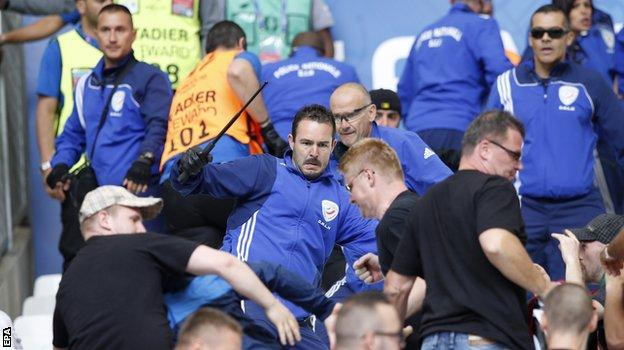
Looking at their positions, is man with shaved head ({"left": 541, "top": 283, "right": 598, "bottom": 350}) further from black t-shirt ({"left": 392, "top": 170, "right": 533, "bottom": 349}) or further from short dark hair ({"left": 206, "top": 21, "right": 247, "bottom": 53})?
short dark hair ({"left": 206, "top": 21, "right": 247, "bottom": 53})

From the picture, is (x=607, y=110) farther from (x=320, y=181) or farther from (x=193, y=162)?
(x=193, y=162)

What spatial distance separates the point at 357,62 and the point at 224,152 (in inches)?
122

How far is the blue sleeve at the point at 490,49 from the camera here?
1025 centimetres

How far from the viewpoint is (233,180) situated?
7465 mm

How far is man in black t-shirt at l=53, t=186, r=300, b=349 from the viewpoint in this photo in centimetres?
613

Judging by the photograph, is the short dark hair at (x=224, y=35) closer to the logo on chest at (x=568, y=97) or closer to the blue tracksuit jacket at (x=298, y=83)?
the blue tracksuit jacket at (x=298, y=83)

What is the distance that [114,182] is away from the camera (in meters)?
9.41

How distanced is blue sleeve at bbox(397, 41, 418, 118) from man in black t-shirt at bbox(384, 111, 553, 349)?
4558 millimetres

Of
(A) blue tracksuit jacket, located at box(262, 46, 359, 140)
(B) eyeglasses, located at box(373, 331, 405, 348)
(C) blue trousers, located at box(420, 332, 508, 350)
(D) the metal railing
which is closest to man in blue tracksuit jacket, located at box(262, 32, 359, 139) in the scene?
(A) blue tracksuit jacket, located at box(262, 46, 359, 140)

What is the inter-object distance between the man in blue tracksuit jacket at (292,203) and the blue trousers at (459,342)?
1309 mm

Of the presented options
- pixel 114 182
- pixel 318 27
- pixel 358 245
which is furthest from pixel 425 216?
pixel 318 27

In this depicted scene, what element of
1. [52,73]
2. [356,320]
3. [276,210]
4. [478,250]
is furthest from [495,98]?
[356,320]

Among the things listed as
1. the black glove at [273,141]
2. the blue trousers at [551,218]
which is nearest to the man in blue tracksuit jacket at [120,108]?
the black glove at [273,141]

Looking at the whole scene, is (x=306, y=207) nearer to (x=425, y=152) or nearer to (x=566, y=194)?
(x=425, y=152)
